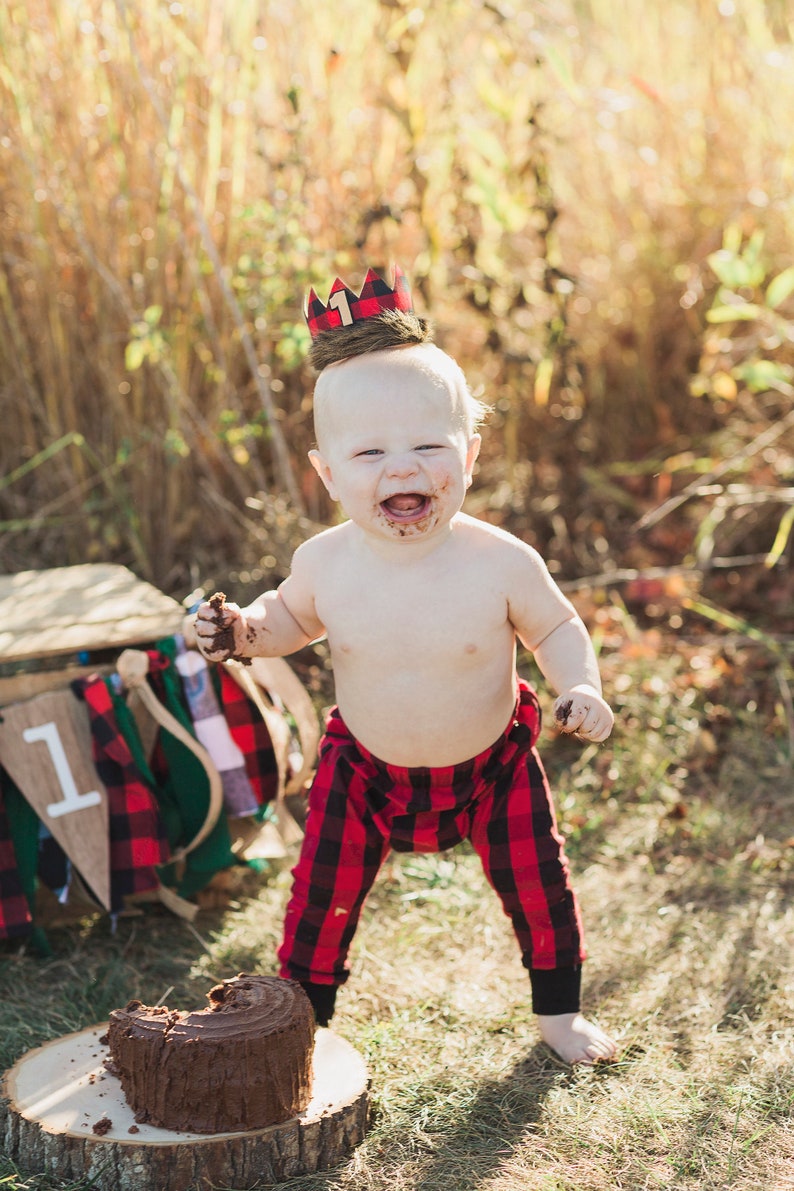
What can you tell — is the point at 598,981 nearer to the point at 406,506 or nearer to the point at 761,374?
the point at 406,506

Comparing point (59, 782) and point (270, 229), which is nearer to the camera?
point (59, 782)

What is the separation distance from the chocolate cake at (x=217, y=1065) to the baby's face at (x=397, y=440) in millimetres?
595

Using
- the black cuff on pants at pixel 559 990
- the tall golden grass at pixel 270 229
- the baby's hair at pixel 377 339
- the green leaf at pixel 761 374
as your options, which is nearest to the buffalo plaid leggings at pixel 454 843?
the black cuff on pants at pixel 559 990

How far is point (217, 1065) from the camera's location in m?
1.46

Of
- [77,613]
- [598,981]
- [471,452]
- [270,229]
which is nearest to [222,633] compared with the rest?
[471,452]

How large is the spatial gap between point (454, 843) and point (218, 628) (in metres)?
0.46

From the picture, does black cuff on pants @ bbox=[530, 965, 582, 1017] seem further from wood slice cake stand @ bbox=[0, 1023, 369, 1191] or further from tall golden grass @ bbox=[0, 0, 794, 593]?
tall golden grass @ bbox=[0, 0, 794, 593]

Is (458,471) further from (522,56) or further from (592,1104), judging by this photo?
(522,56)

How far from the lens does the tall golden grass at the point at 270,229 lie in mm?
2814

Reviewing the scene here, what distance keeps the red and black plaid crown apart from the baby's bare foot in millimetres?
973

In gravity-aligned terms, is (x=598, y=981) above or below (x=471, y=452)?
below

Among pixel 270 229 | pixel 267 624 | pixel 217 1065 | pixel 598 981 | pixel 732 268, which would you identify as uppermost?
pixel 270 229

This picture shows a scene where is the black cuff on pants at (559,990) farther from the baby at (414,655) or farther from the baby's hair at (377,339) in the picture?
the baby's hair at (377,339)

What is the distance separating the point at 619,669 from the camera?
9.57 feet
